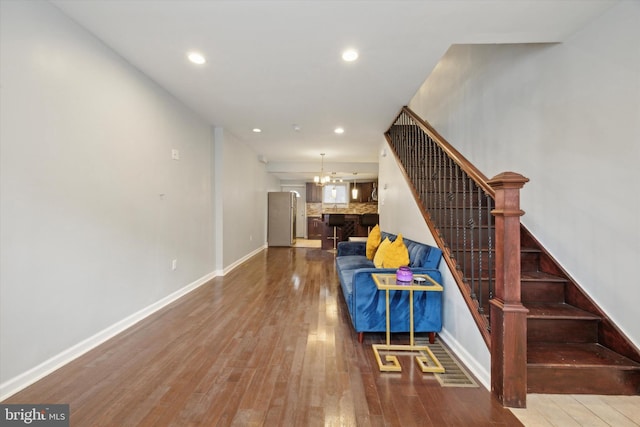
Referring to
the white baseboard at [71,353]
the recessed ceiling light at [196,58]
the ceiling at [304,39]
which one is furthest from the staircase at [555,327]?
the white baseboard at [71,353]

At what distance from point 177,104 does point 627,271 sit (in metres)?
4.62

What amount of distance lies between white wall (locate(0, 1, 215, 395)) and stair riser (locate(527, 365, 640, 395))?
321 centimetres

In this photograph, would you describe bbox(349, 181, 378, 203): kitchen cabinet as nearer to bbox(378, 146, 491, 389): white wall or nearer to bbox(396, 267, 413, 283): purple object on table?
bbox(378, 146, 491, 389): white wall

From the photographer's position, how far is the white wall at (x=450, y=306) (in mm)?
1909

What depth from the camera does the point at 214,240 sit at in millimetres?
4680

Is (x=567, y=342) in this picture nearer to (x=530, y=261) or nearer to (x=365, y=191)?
(x=530, y=261)

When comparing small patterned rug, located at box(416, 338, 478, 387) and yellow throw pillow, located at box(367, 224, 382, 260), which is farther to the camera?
yellow throw pillow, located at box(367, 224, 382, 260)

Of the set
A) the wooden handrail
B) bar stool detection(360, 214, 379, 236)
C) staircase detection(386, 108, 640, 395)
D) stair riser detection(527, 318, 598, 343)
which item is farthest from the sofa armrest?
bar stool detection(360, 214, 379, 236)

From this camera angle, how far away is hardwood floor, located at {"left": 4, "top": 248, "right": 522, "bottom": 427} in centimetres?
150

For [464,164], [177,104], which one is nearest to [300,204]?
[177,104]

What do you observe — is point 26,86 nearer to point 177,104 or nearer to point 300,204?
point 177,104

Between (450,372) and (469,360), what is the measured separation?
196 millimetres

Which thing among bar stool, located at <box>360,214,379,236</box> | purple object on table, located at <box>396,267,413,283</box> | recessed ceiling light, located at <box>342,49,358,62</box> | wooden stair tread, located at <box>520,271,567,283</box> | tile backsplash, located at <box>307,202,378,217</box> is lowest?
wooden stair tread, located at <box>520,271,567,283</box>

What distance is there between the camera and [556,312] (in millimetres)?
1988
